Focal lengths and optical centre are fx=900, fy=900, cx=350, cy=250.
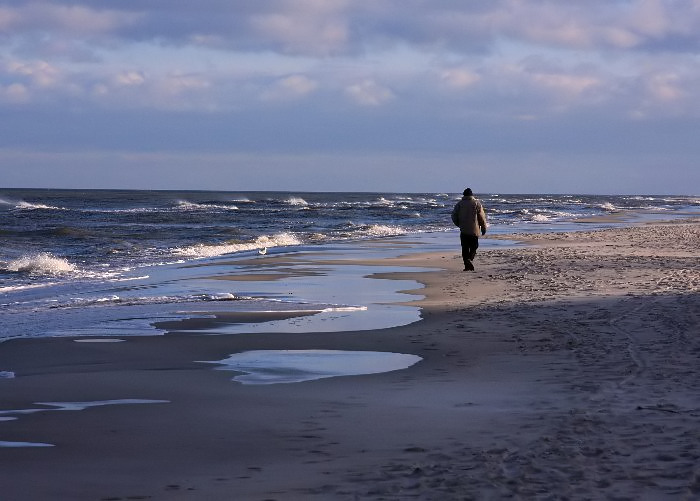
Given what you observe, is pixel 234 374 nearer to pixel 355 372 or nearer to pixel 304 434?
pixel 355 372

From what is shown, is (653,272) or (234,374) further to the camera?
(653,272)

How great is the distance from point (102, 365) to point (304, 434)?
9.68ft

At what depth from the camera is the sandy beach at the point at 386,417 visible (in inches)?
165

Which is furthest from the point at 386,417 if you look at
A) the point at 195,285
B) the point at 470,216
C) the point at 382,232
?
the point at 382,232

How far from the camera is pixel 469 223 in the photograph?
17.0 metres

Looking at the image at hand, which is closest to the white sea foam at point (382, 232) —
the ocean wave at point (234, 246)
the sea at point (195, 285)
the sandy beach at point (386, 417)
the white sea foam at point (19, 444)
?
the ocean wave at point (234, 246)

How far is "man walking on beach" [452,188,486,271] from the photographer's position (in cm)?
1692

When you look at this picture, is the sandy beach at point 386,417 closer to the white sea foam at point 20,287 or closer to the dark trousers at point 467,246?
the white sea foam at point 20,287

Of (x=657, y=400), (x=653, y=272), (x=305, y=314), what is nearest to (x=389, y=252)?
(x=653, y=272)

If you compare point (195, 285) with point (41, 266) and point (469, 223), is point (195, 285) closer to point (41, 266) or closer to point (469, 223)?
point (41, 266)

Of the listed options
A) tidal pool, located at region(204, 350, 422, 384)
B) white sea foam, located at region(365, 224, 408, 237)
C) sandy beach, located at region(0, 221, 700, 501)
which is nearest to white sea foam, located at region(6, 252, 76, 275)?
sandy beach, located at region(0, 221, 700, 501)

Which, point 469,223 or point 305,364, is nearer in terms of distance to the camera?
point 305,364

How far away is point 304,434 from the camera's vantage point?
516cm

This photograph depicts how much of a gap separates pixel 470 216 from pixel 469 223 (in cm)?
19
